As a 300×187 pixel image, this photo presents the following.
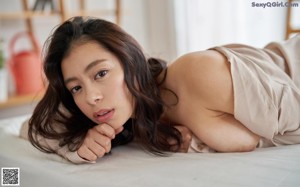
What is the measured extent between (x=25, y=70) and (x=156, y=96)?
1291 millimetres

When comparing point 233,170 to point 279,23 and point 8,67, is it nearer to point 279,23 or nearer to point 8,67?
point 279,23

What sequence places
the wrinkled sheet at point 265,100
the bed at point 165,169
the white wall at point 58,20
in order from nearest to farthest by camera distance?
the bed at point 165,169 → the wrinkled sheet at point 265,100 → the white wall at point 58,20

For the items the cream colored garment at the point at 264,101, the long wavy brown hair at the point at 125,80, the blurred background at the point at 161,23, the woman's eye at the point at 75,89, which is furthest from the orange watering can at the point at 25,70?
the cream colored garment at the point at 264,101

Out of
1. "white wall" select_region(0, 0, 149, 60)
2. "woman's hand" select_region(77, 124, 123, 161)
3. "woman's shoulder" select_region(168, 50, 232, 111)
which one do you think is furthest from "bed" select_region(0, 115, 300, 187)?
"white wall" select_region(0, 0, 149, 60)

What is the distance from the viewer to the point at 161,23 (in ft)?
8.43

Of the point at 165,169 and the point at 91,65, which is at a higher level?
the point at 91,65

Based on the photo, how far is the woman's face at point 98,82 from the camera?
0.77 metres

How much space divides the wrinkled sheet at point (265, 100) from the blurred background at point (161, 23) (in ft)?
2.84

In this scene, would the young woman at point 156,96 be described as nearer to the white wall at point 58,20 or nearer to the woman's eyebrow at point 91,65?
the woman's eyebrow at point 91,65

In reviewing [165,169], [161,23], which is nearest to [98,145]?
[165,169]

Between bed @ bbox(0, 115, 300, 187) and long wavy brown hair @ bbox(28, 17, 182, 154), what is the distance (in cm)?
5

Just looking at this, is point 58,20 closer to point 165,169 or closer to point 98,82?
point 98,82

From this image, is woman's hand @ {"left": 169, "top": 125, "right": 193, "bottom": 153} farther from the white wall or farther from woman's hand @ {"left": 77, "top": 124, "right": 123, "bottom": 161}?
the white wall

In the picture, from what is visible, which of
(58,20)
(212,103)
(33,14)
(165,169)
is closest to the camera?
(165,169)
